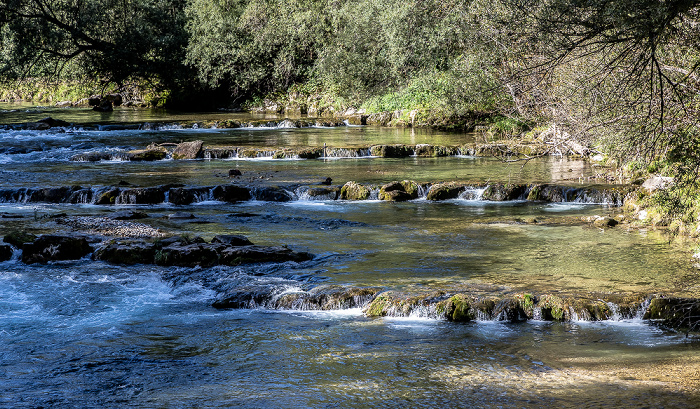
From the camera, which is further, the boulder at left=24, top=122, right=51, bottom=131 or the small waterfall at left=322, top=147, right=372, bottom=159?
the boulder at left=24, top=122, right=51, bottom=131

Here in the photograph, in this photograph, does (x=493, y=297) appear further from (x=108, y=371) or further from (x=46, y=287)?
(x=46, y=287)

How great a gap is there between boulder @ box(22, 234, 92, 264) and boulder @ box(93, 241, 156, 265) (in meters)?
0.31

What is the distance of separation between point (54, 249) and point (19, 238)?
0.84m

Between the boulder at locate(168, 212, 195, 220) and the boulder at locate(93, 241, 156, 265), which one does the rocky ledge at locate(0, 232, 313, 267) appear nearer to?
the boulder at locate(93, 241, 156, 265)

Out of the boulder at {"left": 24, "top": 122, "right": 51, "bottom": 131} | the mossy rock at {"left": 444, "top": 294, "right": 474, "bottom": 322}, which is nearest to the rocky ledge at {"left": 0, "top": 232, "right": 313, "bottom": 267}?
the mossy rock at {"left": 444, "top": 294, "right": 474, "bottom": 322}

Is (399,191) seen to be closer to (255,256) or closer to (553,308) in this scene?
(255,256)

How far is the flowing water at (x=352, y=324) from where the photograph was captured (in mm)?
6676

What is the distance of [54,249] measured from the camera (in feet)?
39.4

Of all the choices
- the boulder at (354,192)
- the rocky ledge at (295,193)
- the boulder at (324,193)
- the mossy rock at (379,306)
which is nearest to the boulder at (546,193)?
the rocky ledge at (295,193)

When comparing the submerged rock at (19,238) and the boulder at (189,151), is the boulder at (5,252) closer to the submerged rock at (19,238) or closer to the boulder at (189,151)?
the submerged rock at (19,238)

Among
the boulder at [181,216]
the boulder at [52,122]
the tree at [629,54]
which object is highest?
the boulder at [52,122]

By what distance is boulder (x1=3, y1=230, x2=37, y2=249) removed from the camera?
12.2 m

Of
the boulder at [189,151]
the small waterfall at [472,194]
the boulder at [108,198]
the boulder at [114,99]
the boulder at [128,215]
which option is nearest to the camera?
the boulder at [128,215]

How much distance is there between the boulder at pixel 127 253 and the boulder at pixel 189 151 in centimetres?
1247
